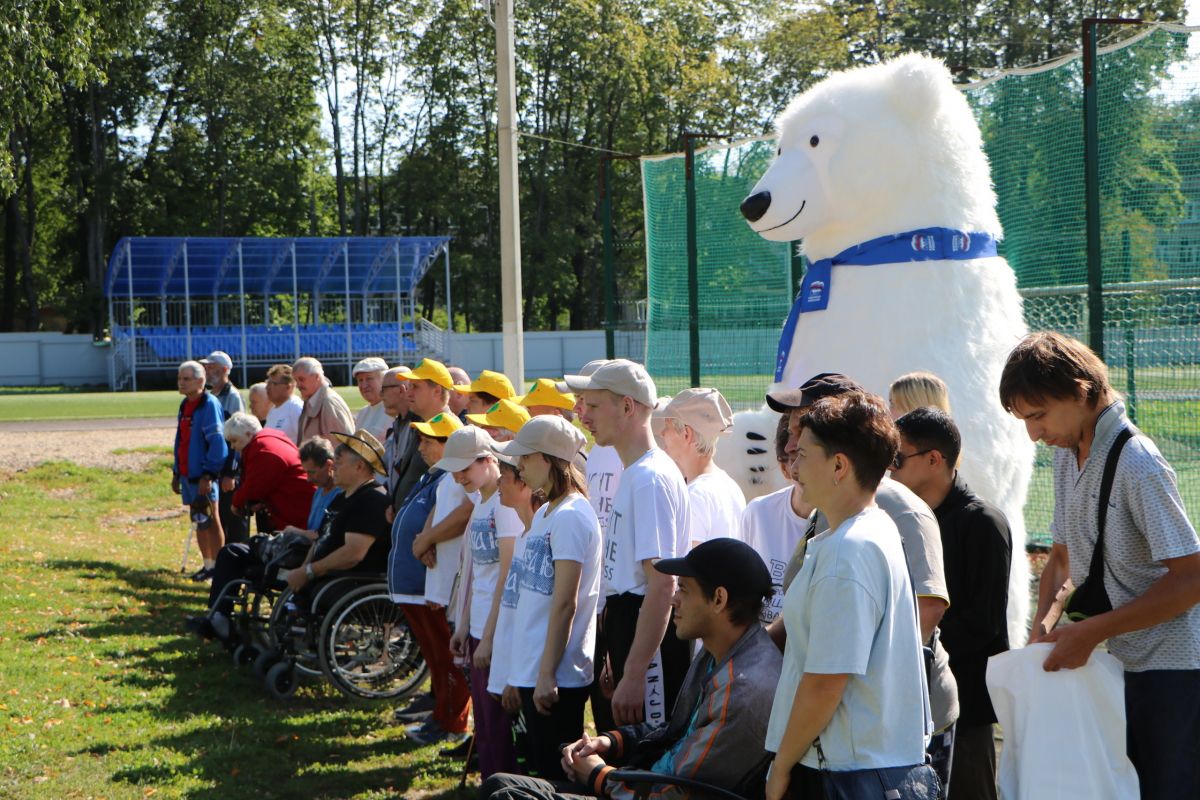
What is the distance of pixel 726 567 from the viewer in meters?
3.32

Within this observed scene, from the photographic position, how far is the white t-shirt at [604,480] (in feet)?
16.2

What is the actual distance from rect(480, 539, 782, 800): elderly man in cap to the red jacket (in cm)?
521

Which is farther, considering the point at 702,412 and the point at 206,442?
the point at 206,442

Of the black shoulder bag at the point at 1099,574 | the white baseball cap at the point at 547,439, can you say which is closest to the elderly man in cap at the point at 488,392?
the white baseball cap at the point at 547,439

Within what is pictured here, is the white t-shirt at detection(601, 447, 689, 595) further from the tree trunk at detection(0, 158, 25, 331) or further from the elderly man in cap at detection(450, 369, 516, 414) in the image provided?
the tree trunk at detection(0, 158, 25, 331)

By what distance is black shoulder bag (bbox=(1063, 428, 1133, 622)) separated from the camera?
2.97 metres

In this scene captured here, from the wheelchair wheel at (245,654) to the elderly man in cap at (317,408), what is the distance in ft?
6.38

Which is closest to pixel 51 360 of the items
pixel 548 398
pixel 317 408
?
pixel 317 408

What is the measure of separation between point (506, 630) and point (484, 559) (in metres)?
0.66

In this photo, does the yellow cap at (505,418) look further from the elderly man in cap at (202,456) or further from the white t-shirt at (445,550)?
the elderly man in cap at (202,456)

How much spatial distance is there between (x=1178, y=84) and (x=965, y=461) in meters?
2.77

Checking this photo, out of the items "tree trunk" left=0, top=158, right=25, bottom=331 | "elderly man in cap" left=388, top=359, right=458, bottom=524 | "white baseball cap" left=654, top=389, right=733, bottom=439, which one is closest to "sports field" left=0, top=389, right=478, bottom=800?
"elderly man in cap" left=388, top=359, right=458, bottom=524

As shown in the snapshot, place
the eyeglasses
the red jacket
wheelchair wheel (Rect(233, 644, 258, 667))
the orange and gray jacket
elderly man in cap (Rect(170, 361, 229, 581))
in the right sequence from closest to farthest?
the orange and gray jacket, the eyeglasses, wheelchair wheel (Rect(233, 644, 258, 667)), the red jacket, elderly man in cap (Rect(170, 361, 229, 581))

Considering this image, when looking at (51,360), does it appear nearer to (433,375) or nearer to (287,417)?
(287,417)
